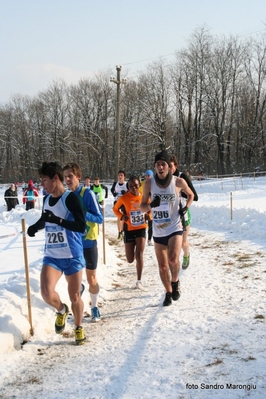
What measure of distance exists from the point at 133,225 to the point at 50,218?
2.88m

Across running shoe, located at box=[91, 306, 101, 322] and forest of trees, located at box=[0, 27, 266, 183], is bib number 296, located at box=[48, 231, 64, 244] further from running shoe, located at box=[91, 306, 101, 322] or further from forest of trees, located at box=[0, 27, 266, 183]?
forest of trees, located at box=[0, 27, 266, 183]

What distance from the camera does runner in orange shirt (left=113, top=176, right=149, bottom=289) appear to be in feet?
22.2

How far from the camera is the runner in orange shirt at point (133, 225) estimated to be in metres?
6.76

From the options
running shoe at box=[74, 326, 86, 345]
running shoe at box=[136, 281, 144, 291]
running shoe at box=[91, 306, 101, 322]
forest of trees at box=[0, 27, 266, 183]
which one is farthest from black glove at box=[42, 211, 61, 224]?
forest of trees at box=[0, 27, 266, 183]

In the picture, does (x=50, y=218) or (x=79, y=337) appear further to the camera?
(x=79, y=337)

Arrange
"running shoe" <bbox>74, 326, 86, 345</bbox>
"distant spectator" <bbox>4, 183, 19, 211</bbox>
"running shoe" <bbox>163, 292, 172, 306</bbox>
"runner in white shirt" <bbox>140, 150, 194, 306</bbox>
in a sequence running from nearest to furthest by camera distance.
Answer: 1. "running shoe" <bbox>74, 326, 86, 345</bbox>
2. "runner in white shirt" <bbox>140, 150, 194, 306</bbox>
3. "running shoe" <bbox>163, 292, 172, 306</bbox>
4. "distant spectator" <bbox>4, 183, 19, 211</bbox>

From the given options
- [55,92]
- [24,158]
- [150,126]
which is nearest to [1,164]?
[24,158]

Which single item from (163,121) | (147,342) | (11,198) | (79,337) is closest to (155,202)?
(147,342)

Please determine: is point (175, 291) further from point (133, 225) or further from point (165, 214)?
point (133, 225)

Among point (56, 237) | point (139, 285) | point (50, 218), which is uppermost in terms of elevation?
point (50, 218)

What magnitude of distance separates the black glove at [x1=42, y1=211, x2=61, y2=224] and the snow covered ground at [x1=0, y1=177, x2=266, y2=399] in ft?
3.42

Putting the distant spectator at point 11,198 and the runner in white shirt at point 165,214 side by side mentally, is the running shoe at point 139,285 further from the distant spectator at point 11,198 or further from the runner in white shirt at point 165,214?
the distant spectator at point 11,198

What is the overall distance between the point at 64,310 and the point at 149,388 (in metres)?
1.55

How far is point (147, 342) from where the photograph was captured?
4.28m
